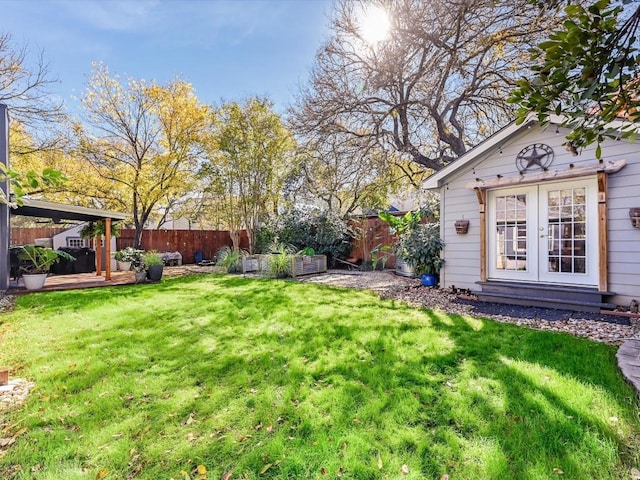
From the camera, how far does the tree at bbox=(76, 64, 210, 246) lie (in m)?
12.6

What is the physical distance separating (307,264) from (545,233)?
281 inches

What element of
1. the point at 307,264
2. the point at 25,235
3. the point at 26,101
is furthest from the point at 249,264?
the point at 25,235

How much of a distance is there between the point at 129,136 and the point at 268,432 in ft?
46.1

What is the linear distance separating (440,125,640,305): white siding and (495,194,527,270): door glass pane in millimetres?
417

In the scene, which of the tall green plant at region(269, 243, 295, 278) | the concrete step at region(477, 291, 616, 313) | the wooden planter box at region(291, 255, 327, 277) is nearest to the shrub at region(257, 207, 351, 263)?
the wooden planter box at region(291, 255, 327, 277)

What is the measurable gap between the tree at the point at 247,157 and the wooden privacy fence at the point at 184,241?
11.4ft

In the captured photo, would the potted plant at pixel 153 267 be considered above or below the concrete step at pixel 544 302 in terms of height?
above

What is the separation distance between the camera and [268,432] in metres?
2.44

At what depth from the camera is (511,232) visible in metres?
6.52

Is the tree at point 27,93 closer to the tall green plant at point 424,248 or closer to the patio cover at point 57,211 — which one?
the patio cover at point 57,211

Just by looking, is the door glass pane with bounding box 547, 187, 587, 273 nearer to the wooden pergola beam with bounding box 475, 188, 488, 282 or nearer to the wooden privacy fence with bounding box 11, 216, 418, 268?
the wooden pergola beam with bounding box 475, 188, 488, 282

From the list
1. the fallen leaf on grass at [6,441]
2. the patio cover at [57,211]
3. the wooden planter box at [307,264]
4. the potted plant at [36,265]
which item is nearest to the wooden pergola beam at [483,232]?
the wooden planter box at [307,264]

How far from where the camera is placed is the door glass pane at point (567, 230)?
18.7 ft

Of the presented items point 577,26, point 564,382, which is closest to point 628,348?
point 564,382
